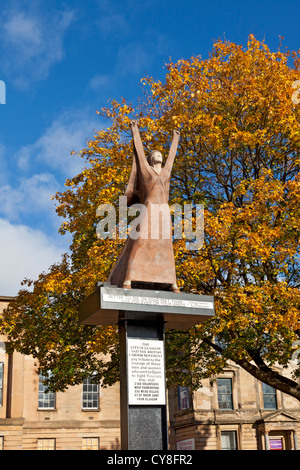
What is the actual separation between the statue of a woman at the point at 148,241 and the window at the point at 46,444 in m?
32.1

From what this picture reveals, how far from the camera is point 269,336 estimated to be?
19.5 m

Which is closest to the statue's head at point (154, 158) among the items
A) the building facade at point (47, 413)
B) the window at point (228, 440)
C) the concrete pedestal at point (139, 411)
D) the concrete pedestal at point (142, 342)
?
the concrete pedestal at point (142, 342)

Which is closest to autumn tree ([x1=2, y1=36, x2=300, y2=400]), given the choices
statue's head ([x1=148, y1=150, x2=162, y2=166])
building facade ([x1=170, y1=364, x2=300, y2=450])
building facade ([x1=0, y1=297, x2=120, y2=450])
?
statue's head ([x1=148, y1=150, x2=162, y2=166])

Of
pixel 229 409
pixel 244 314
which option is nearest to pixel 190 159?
pixel 244 314

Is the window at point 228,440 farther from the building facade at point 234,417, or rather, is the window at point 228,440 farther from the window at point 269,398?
the window at point 269,398

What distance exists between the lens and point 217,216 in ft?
60.3

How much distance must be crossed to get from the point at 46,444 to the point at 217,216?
2885 centimetres

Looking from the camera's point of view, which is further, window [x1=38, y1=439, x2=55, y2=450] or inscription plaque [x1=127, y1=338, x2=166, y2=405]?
window [x1=38, y1=439, x2=55, y2=450]

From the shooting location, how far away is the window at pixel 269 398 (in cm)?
4625

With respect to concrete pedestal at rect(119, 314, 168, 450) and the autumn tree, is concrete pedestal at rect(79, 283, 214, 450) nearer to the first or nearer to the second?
concrete pedestal at rect(119, 314, 168, 450)

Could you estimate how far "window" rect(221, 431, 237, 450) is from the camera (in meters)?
44.5

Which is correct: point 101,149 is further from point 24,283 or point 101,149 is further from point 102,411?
point 102,411

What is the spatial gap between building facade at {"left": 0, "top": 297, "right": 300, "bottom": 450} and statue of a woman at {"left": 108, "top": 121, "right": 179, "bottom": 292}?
1180 inches

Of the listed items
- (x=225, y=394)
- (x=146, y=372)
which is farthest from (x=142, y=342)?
(x=225, y=394)
